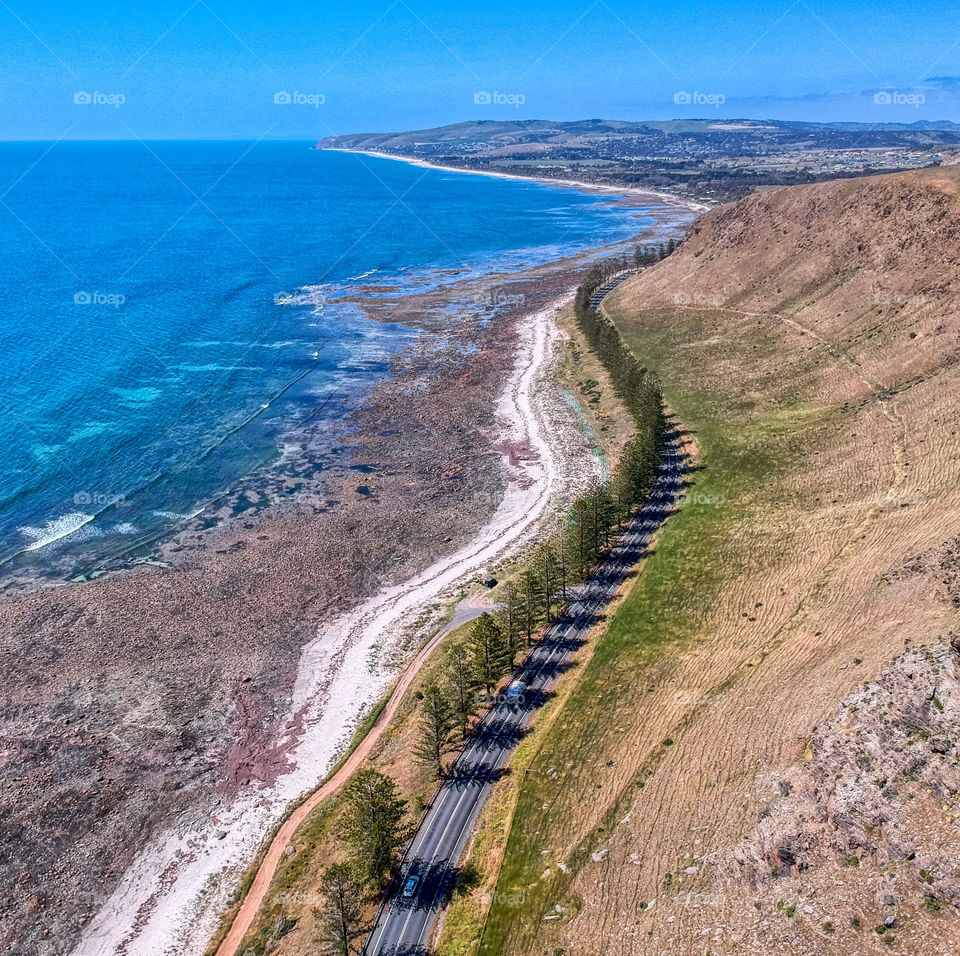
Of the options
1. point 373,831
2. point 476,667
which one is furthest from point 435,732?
point 476,667

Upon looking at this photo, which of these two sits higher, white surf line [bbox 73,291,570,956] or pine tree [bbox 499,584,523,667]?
pine tree [bbox 499,584,523,667]

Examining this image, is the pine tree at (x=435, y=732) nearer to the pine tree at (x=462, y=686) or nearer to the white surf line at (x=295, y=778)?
the pine tree at (x=462, y=686)

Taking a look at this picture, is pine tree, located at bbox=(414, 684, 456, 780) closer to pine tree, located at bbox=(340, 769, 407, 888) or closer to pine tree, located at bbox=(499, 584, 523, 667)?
pine tree, located at bbox=(340, 769, 407, 888)

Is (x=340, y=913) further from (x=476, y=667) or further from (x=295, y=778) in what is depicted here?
(x=476, y=667)

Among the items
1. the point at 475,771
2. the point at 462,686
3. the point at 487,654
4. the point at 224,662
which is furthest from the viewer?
the point at 224,662

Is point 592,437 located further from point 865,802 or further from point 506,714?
point 865,802

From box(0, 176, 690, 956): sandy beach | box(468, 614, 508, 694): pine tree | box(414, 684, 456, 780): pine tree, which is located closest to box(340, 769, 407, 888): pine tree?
box(414, 684, 456, 780): pine tree

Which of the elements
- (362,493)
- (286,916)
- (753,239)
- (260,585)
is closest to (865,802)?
(286,916)

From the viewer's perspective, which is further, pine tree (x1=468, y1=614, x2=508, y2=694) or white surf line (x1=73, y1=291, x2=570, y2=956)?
pine tree (x1=468, y1=614, x2=508, y2=694)
